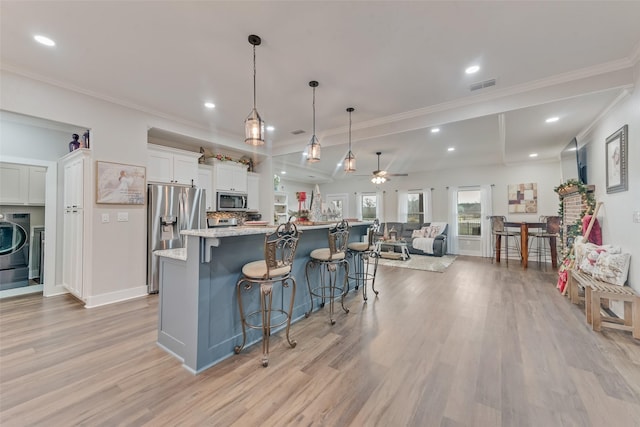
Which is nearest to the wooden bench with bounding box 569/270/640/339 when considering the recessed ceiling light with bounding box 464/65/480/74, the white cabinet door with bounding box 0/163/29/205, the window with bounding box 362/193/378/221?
the recessed ceiling light with bounding box 464/65/480/74

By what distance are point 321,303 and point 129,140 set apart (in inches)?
139

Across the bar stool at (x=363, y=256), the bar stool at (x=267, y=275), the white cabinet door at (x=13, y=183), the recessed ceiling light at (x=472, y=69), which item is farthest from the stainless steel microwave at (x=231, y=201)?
the recessed ceiling light at (x=472, y=69)

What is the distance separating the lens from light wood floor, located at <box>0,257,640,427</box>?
155 cm

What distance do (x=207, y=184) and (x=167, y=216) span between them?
120 cm

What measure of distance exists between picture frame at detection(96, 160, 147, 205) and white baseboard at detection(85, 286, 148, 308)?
1224 mm

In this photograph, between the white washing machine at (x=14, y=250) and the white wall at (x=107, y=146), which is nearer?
the white wall at (x=107, y=146)

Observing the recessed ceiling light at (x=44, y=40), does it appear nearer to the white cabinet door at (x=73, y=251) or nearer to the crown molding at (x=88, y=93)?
the crown molding at (x=88, y=93)

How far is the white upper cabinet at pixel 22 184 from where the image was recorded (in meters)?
3.68

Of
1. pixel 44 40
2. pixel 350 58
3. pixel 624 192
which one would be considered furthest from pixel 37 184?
pixel 624 192

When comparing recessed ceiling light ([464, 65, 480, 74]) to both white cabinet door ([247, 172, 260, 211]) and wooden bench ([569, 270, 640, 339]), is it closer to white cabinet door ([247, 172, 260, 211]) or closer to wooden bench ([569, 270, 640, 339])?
wooden bench ([569, 270, 640, 339])

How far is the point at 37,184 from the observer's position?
3984 millimetres

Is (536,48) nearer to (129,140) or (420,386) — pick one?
(420,386)

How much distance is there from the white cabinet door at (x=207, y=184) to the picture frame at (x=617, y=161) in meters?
5.88

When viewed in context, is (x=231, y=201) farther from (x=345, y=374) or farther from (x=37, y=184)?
(x=345, y=374)
